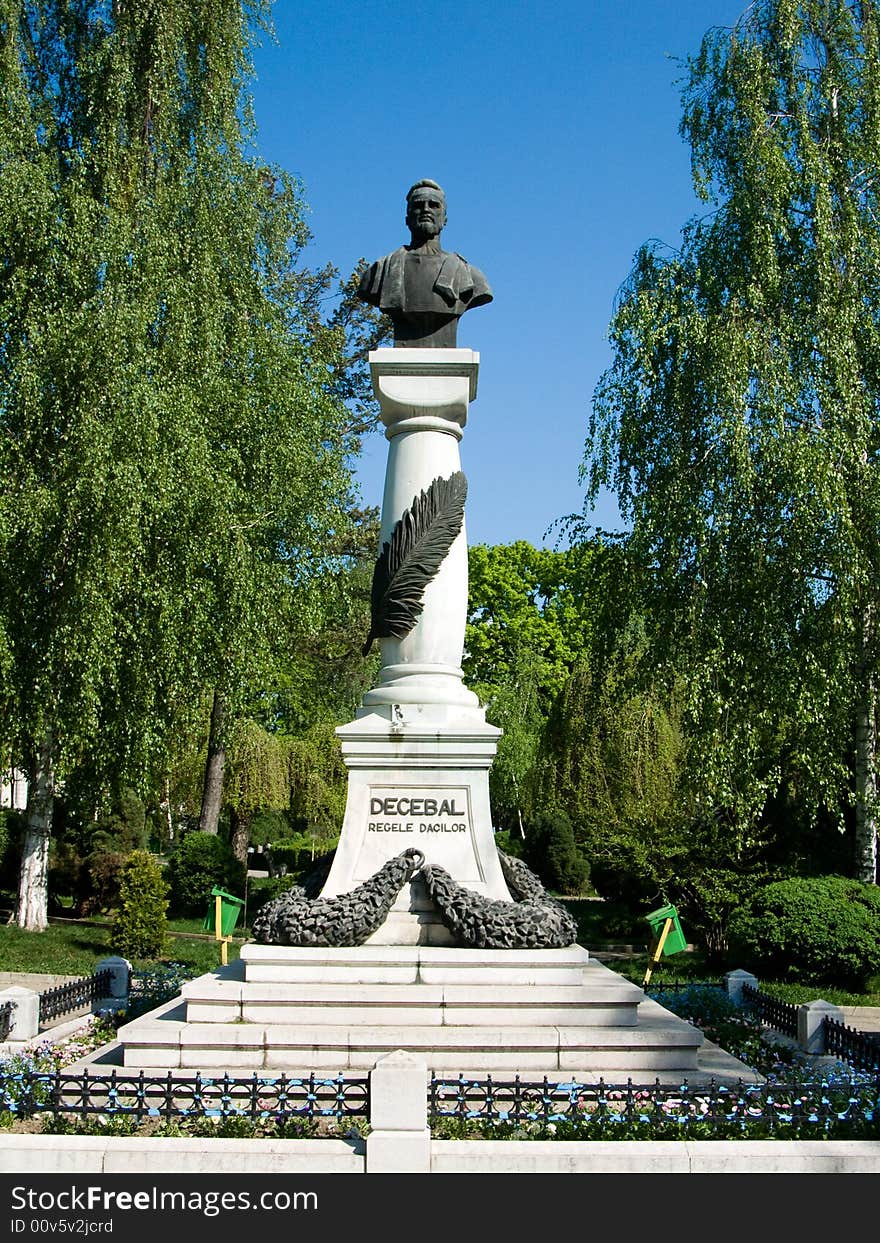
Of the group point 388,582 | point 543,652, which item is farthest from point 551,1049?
point 543,652

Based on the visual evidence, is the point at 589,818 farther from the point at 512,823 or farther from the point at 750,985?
the point at 512,823

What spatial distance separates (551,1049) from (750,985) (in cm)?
598

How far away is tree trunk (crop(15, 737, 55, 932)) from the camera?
59.4 ft

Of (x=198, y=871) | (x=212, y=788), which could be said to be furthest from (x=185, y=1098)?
(x=212, y=788)

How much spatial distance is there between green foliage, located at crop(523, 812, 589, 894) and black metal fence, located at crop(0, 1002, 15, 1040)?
2136 cm

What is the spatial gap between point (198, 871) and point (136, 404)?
1153 cm

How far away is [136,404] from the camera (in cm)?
1580

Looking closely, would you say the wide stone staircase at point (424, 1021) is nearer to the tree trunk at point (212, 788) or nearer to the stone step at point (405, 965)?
the stone step at point (405, 965)

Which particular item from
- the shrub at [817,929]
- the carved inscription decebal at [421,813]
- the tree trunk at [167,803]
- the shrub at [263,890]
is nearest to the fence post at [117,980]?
the carved inscription decebal at [421,813]

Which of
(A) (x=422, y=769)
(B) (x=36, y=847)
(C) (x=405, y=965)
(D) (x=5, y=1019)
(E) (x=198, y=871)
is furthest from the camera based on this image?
(E) (x=198, y=871)

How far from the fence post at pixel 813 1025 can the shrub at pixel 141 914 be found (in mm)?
10309

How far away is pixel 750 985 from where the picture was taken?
13203 mm

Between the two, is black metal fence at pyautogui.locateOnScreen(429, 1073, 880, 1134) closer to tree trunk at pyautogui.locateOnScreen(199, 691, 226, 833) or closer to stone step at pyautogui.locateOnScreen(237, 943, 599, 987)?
stone step at pyautogui.locateOnScreen(237, 943, 599, 987)

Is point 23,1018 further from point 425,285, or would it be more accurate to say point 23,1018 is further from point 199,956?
point 425,285
